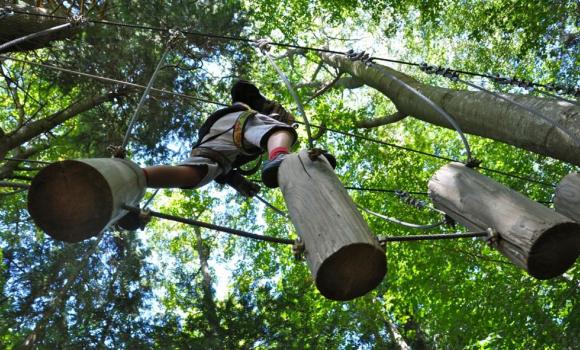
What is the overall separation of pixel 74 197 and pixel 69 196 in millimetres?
18

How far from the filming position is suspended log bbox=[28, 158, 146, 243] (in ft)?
4.90

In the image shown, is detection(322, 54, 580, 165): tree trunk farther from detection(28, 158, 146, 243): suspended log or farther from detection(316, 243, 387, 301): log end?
detection(28, 158, 146, 243): suspended log

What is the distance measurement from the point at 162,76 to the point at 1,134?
238cm

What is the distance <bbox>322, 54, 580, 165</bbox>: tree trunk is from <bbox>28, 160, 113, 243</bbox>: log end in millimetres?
1505

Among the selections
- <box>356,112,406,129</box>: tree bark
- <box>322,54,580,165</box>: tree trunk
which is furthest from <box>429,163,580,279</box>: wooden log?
<box>356,112,406,129</box>: tree bark

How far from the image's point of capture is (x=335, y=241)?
1.36 m

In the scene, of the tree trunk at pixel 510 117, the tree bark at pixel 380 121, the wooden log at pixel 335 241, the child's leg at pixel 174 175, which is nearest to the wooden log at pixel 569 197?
the tree trunk at pixel 510 117

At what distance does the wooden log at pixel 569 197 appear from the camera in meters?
2.02

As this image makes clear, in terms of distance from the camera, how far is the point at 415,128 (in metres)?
11.2

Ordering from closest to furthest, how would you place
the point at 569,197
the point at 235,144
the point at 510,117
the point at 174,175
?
the point at 569,197
the point at 174,175
the point at 235,144
the point at 510,117

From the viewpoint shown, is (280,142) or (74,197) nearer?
(74,197)

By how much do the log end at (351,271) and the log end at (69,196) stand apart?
73cm

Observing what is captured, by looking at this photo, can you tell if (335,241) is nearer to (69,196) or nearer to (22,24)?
(69,196)

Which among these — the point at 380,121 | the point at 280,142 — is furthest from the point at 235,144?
the point at 380,121
